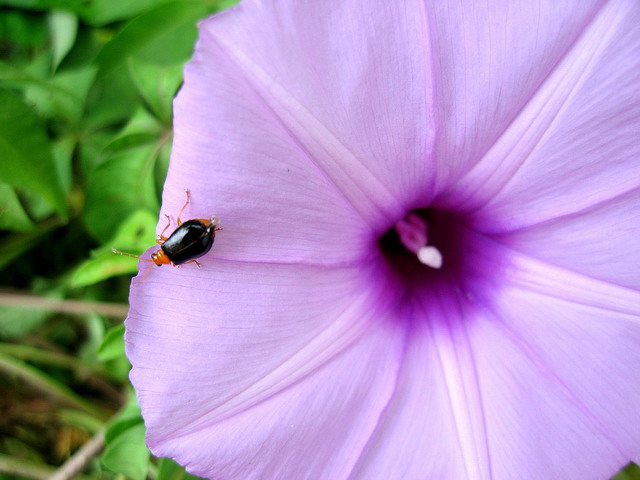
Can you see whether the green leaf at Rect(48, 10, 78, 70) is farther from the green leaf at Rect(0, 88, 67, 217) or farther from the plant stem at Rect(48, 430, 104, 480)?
the plant stem at Rect(48, 430, 104, 480)

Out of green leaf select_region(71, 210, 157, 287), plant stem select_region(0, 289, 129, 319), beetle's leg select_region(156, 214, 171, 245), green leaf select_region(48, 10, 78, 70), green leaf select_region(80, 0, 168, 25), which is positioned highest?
green leaf select_region(80, 0, 168, 25)

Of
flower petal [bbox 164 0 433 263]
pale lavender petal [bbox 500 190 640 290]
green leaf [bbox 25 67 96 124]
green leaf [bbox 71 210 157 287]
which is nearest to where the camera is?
flower petal [bbox 164 0 433 263]

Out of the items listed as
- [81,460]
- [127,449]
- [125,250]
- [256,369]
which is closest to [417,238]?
[256,369]

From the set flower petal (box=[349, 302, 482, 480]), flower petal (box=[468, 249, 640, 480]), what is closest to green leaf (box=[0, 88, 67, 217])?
flower petal (box=[349, 302, 482, 480])

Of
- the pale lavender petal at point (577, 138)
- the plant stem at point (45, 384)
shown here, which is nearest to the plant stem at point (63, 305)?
the plant stem at point (45, 384)

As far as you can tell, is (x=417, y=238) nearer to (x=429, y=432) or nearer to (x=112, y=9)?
(x=429, y=432)
